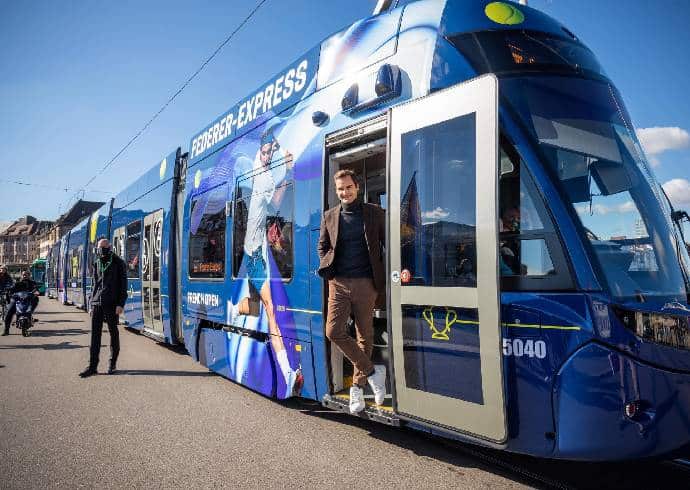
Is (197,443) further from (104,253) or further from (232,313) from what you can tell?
(104,253)

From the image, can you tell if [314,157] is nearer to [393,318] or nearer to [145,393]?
[393,318]

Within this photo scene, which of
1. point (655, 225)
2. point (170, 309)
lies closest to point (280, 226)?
point (655, 225)

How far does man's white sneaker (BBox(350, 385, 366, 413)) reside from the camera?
3.79 metres

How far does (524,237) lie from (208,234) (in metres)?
4.53

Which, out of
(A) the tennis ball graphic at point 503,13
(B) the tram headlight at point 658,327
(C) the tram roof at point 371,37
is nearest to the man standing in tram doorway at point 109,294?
(C) the tram roof at point 371,37

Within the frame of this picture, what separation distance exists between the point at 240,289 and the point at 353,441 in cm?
222

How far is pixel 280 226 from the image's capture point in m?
4.79

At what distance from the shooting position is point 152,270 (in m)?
9.04

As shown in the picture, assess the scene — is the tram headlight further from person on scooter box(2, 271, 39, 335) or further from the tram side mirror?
person on scooter box(2, 271, 39, 335)

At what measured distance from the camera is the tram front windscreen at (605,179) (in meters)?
2.88

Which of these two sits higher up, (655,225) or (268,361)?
(655,225)

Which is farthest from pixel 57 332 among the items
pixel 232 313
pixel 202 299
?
→ pixel 232 313

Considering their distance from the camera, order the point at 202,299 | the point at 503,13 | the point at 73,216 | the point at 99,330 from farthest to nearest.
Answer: the point at 73,216 → the point at 99,330 → the point at 202,299 → the point at 503,13

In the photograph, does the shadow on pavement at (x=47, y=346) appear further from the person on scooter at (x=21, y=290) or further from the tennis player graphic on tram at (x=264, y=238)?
the tennis player graphic on tram at (x=264, y=238)
